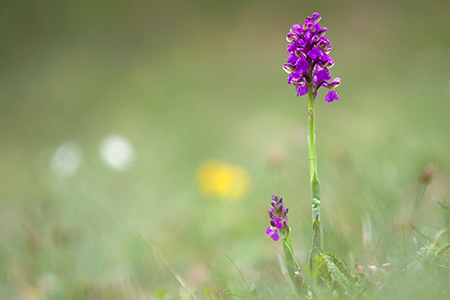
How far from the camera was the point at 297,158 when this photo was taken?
3.77 metres

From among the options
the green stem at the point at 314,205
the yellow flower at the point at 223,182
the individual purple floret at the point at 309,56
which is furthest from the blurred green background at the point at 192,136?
the individual purple floret at the point at 309,56

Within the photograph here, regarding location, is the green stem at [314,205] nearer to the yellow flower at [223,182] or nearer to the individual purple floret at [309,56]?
the individual purple floret at [309,56]

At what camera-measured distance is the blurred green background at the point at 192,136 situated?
6.70 ft

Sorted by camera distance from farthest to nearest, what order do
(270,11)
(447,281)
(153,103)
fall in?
(270,11)
(153,103)
(447,281)

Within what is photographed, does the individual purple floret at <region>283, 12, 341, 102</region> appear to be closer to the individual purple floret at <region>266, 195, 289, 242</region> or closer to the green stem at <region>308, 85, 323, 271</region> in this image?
the green stem at <region>308, 85, 323, 271</region>

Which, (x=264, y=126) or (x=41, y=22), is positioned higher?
(x=41, y=22)

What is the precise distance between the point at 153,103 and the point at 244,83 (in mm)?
1341

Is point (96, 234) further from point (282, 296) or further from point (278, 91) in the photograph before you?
point (278, 91)

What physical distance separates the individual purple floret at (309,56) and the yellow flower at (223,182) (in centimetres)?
209

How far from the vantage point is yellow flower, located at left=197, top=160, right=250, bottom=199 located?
3312 millimetres

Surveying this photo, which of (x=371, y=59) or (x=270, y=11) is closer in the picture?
(x=371, y=59)

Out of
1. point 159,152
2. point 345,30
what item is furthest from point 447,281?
point 345,30

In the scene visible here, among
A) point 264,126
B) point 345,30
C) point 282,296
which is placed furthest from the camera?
point 345,30

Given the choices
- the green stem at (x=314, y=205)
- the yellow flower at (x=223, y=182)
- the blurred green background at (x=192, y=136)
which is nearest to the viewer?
the green stem at (x=314, y=205)
